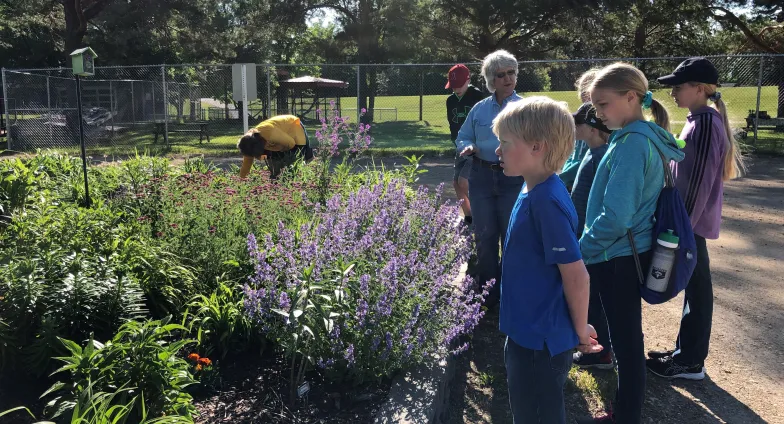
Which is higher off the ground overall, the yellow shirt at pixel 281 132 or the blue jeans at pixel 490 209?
the yellow shirt at pixel 281 132

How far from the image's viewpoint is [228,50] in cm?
2544

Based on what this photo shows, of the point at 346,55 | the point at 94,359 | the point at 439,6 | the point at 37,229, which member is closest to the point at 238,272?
the point at 37,229

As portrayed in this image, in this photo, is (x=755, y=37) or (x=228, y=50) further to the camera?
(x=228, y=50)

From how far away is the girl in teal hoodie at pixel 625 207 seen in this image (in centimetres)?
257

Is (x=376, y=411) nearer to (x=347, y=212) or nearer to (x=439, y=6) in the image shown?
(x=347, y=212)

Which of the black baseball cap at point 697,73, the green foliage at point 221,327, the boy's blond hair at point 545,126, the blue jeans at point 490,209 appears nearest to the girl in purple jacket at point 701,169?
the black baseball cap at point 697,73

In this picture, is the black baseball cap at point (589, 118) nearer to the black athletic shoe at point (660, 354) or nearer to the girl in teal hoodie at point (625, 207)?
the girl in teal hoodie at point (625, 207)

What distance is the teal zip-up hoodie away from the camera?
8.39ft

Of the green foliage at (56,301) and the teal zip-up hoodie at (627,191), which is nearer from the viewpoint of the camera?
the teal zip-up hoodie at (627,191)

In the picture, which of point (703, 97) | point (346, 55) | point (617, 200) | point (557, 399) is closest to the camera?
point (557, 399)

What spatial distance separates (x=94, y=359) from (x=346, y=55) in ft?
94.2

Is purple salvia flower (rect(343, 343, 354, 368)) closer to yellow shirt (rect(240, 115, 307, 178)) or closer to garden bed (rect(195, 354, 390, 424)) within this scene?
garden bed (rect(195, 354, 390, 424))

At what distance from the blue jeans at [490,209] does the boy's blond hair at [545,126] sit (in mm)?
1886

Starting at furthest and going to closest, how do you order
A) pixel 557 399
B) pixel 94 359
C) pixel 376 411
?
pixel 376 411
pixel 94 359
pixel 557 399
